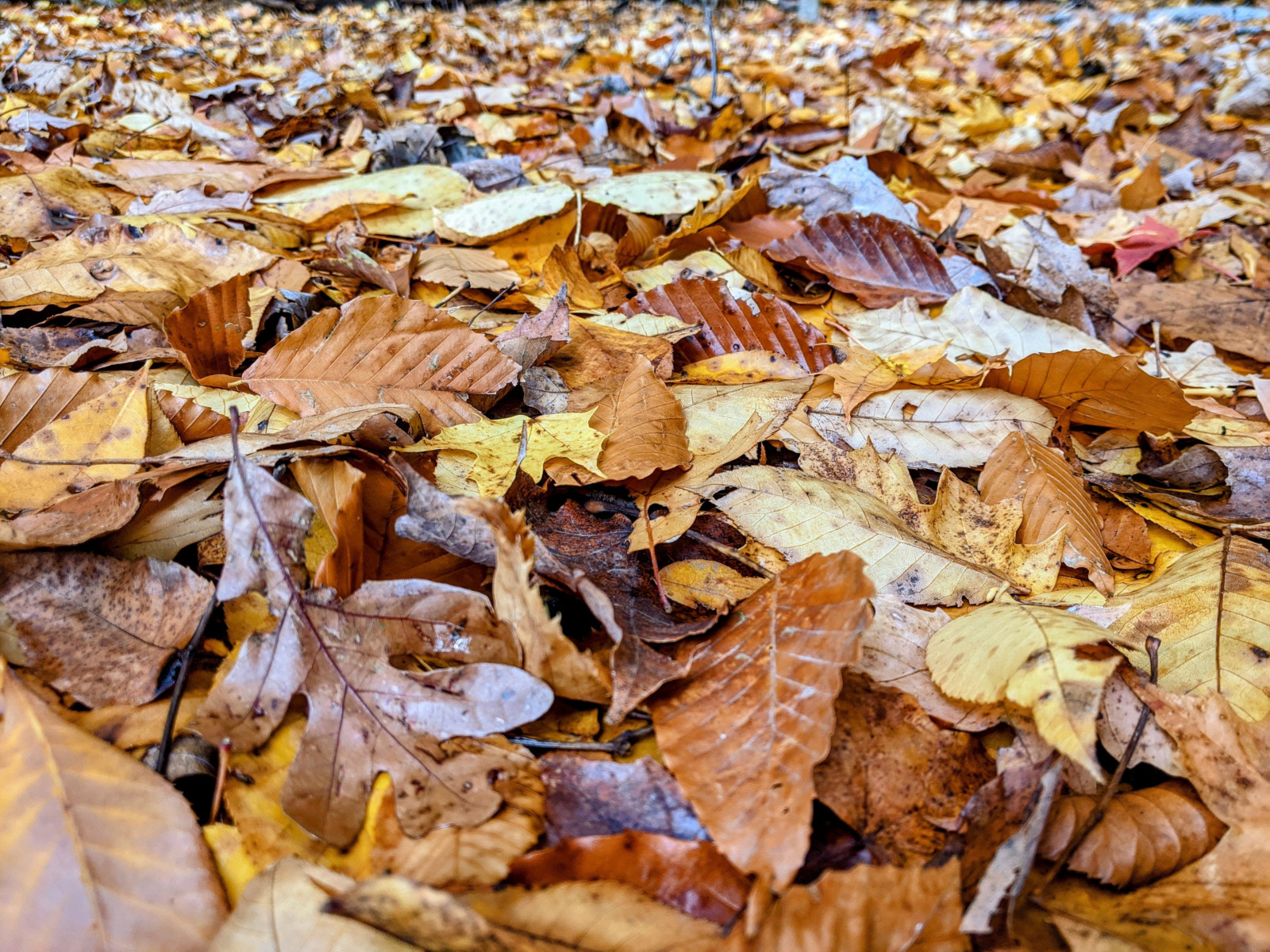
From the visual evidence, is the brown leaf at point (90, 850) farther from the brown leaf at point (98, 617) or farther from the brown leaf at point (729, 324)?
the brown leaf at point (729, 324)

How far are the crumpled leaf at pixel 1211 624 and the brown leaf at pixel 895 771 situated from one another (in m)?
0.29

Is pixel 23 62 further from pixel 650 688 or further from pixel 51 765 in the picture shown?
pixel 650 688

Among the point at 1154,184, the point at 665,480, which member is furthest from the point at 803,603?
the point at 1154,184

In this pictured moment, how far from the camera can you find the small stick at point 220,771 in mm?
740

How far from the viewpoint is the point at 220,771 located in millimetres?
765

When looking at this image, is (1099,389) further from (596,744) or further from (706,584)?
(596,744)

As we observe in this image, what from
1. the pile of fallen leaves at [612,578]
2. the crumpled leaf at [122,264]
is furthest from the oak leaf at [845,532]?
the crumpled leaf at [122,264]

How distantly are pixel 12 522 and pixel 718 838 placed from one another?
0.91 m

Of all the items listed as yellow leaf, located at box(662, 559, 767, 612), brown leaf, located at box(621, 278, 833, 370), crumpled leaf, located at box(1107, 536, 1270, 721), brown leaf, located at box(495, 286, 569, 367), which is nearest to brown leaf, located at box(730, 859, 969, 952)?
yellow leaf, located at box(662, 559, 767, 612)

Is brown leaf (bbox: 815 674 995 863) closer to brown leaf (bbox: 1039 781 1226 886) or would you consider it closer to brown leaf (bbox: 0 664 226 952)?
brown leaf (bbox: 1039 781 1226 886)

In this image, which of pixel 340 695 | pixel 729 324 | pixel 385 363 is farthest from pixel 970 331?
pixel 340 695

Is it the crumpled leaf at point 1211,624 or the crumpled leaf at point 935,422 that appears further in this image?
the crumpled leaf at point 935,422

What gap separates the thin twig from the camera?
760 mm

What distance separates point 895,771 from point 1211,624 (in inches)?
20.1
